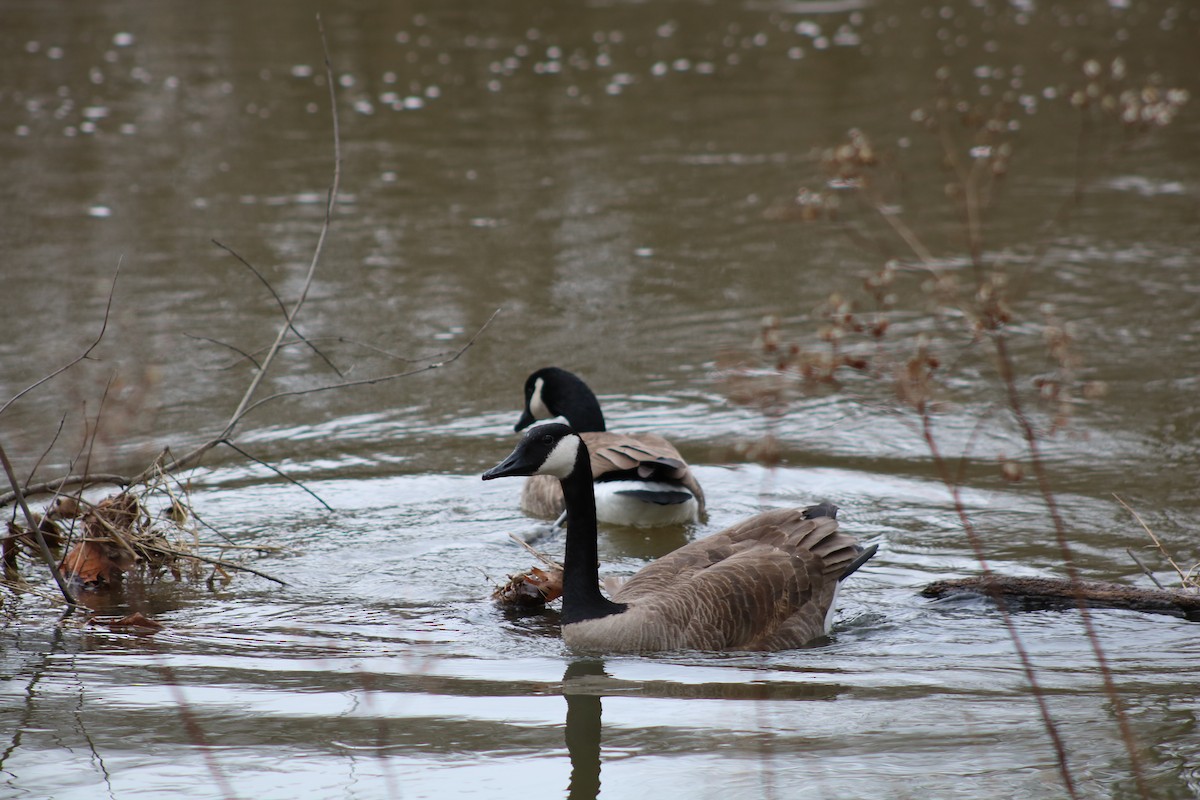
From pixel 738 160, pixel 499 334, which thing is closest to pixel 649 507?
pixel 499 334

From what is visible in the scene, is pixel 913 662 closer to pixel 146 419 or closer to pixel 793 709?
pixel 793 709

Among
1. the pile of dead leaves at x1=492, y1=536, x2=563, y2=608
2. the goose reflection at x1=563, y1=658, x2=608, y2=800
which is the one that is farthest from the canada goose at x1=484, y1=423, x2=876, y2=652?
the pile of dead leaves at x1=492, y1=536, x2=563, y2=608

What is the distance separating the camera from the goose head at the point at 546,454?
6402 millimetres

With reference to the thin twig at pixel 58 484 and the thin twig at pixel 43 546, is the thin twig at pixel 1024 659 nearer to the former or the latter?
the thin twig at pixel 43 546

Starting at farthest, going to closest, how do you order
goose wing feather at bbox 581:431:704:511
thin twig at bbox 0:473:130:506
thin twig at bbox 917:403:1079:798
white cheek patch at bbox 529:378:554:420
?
1. white cheek patch at bbox 529:378:554:420
2. goose wing feather at bbox 581:431:704:511
3. thin twig at bbox 0:473:130:506
4. thin twig at bbox 917:403:1079:798

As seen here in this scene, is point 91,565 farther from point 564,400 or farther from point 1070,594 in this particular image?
point 1070,594

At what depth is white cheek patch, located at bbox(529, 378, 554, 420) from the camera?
9.27 meters

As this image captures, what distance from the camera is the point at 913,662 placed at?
5914 millimetres

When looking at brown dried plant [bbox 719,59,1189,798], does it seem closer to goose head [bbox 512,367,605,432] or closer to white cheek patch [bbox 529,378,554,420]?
goose head [bbox 512,367,605,432]

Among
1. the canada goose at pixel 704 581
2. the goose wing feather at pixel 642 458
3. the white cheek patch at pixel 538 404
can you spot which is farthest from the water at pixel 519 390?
the goose wing feather at pixel 642 458

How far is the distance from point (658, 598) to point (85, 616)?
2788mm

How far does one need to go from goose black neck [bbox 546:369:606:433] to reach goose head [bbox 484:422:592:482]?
2.42 m

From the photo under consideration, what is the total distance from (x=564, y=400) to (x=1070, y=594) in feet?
12.6

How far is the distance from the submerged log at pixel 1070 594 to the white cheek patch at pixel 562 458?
190cm
